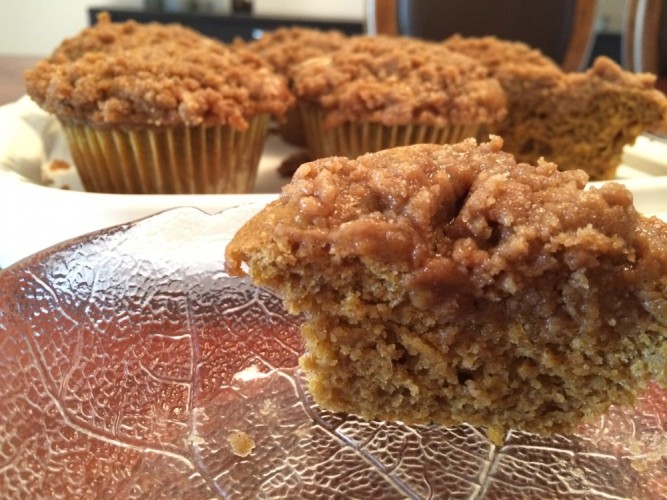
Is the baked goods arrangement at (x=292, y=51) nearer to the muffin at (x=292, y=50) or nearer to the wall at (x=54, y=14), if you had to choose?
the muffin at (x=292, y=50)

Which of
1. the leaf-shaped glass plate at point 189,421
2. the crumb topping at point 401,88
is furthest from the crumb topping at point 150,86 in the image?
the leaf-shaped glass plate at point 189,421

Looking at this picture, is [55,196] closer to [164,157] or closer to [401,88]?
[164,157]

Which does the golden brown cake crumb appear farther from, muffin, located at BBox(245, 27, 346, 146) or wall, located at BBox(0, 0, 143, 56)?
wall, located at BBox(0, 0, 143, 56)

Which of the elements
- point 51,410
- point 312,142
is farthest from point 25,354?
point 312,142

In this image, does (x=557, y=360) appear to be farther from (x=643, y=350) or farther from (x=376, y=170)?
(x=376, y=170)

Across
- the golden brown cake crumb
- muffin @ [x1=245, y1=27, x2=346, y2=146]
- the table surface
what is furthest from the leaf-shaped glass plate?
the table surface

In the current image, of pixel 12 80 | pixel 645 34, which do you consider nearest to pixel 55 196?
pixel 12 80
